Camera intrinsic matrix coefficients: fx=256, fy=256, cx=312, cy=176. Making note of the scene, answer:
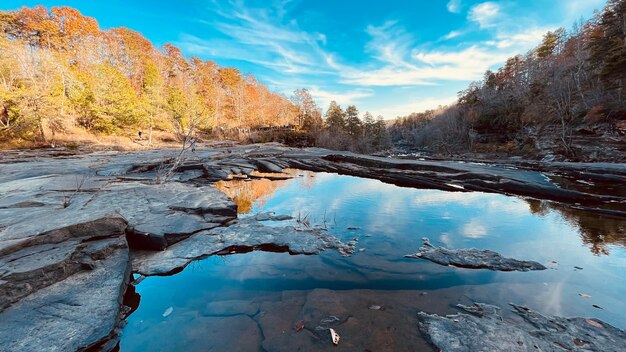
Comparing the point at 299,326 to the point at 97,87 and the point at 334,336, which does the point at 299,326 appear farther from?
the point at 97,87

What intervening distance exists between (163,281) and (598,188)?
50.3ft

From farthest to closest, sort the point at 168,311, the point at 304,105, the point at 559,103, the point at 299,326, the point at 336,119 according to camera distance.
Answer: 1. the point at 304,105
2. the point at 336,119
3. the point at 559,103
4. the point at 168,311
5. the point at 299,326

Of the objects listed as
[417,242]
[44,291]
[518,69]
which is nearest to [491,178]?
[417,242]

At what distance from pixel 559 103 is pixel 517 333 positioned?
36.6m

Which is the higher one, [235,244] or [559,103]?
[559,103]

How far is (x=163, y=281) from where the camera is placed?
13.3 feet

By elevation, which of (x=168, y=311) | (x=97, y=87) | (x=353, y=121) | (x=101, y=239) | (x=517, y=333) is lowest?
(x=168, y=311)

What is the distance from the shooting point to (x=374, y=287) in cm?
388

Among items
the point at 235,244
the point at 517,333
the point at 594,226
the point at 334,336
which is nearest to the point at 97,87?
the point at 235,244

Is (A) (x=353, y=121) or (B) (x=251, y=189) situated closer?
(B) (x=251, y=189)

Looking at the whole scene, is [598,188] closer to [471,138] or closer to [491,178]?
[491,178]

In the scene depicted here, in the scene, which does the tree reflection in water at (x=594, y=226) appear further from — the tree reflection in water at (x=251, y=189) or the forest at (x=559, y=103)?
the forest at (x=559, y=103)

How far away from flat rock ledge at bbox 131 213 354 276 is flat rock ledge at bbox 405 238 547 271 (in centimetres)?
153

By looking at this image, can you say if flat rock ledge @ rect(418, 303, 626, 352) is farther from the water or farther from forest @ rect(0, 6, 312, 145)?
forest @ rect(0, 6, 312, 145)
